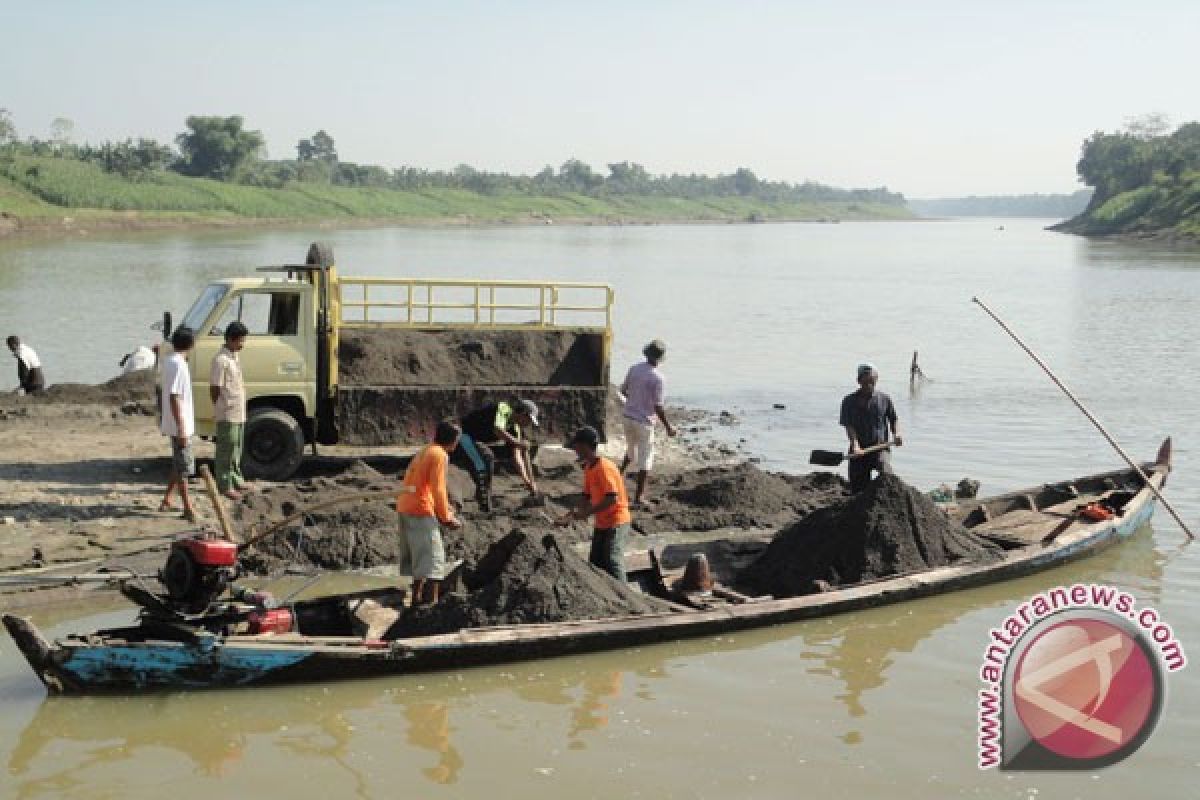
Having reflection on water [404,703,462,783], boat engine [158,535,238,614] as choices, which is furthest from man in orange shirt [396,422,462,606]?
boat engine [158,535,238,614]

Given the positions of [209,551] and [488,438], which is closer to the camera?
[209,551]

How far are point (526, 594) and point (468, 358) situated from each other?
20.9 ft

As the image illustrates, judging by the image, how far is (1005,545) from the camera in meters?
12.1

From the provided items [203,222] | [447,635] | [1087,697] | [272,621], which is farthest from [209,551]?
[203,222]

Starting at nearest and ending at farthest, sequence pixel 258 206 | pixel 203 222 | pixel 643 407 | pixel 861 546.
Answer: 1. pixel 861 546
2. pixel 643 407
3. pixel 203 222
4. pixel 258 206

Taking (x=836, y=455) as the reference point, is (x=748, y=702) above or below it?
below

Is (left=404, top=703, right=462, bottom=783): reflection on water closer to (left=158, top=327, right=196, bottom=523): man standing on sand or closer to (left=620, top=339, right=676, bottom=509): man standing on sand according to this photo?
(left=158, top=327, right=196, bottom=523): man standing on sand

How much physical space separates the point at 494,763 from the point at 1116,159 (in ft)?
453

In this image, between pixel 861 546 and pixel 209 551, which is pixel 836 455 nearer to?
pixel 861 546

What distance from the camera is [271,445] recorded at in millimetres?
13914

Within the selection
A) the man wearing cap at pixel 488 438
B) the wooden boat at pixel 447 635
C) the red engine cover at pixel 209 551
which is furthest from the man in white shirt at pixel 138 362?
the red engine cover at pixel 209 551

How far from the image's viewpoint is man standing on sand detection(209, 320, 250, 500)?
12.3 m

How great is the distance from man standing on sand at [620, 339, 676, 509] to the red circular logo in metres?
5.59

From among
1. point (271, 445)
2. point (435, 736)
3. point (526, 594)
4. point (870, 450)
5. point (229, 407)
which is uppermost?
point (229, 407)
